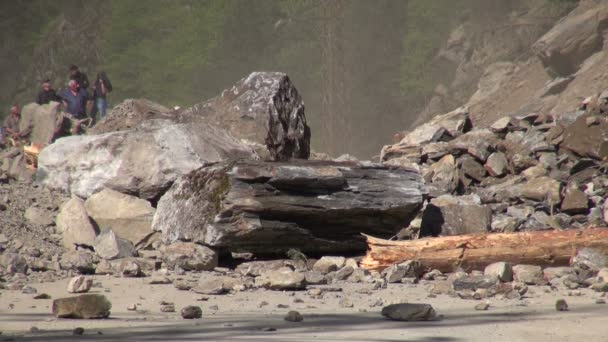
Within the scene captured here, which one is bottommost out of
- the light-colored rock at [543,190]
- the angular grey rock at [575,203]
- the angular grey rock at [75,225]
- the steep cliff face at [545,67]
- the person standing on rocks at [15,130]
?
the angular grey rock at [75,225]

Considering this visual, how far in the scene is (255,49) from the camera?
3697cm

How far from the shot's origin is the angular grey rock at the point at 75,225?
7.32 m

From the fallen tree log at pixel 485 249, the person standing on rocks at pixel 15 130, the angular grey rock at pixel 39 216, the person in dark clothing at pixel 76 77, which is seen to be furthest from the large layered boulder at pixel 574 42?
the angular grey rock at pixel 39 216

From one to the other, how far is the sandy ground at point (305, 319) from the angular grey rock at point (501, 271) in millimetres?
282

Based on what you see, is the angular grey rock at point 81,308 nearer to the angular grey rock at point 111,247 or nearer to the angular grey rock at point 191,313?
the angular grey rock at point 191,313

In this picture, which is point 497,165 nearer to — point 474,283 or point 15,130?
point 474,283

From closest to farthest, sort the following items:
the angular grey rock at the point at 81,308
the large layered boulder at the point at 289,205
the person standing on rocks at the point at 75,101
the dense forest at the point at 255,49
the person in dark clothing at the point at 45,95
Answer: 1. the angular grey rock at the point at 81,308
2. the large layered boulder at the point at 289,205
3. the person standing on rocks at the point at 75,101
4. the person in dark clothing at the point at 45,95
5. the dense forest at the point at 255,49

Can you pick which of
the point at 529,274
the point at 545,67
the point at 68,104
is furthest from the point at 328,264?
the point at 545,67

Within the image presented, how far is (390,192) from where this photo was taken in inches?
285

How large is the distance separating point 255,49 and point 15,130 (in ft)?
69.5

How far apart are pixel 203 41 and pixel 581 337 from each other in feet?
113

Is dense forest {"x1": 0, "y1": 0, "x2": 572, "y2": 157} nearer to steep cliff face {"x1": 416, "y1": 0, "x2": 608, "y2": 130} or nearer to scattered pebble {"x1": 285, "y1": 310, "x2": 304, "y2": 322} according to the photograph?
steep cliff face {"x1": 416, "y1": 0, "x2": 608, "y2": 130}

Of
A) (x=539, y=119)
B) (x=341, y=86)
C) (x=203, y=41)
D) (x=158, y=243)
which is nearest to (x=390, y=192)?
(x=158, y=243)

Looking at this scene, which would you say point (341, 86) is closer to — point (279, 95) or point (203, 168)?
point (279, 95)
